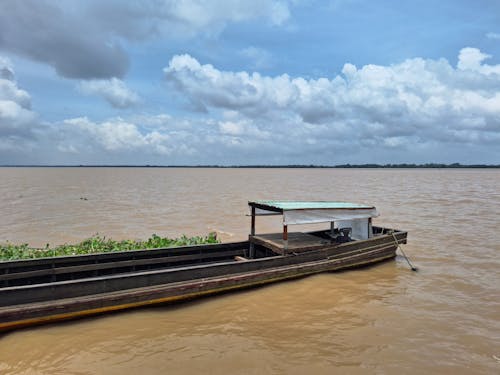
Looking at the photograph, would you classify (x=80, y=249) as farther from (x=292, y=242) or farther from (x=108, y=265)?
(x=292, y=242)

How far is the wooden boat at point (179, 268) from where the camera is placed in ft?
25.3

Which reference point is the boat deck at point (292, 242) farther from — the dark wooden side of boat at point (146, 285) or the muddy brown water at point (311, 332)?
the muddy brown water at point (311, 332)

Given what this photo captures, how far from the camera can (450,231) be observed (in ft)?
67.6

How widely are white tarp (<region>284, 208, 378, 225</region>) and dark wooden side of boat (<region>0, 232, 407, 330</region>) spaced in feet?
3.31

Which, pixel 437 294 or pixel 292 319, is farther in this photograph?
pixel 437 294

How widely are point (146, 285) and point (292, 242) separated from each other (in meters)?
5.41

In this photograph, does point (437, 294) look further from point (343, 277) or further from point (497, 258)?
point (497, 258)

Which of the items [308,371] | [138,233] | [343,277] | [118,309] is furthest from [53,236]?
[308,371]

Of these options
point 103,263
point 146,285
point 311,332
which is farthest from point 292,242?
point 103,263

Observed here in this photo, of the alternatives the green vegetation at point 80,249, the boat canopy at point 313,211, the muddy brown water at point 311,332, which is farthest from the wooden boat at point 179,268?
the green vegetation at point 80,249

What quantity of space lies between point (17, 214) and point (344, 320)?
1025 inches

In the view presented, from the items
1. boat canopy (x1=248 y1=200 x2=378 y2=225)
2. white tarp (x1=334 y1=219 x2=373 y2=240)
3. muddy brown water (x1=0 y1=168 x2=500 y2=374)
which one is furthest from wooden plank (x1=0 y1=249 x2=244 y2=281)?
white tarp (x1=334 y1=219 x2=373 y2=240)

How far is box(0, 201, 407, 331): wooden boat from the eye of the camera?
25.3 feet

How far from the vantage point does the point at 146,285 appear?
873 centimetres
